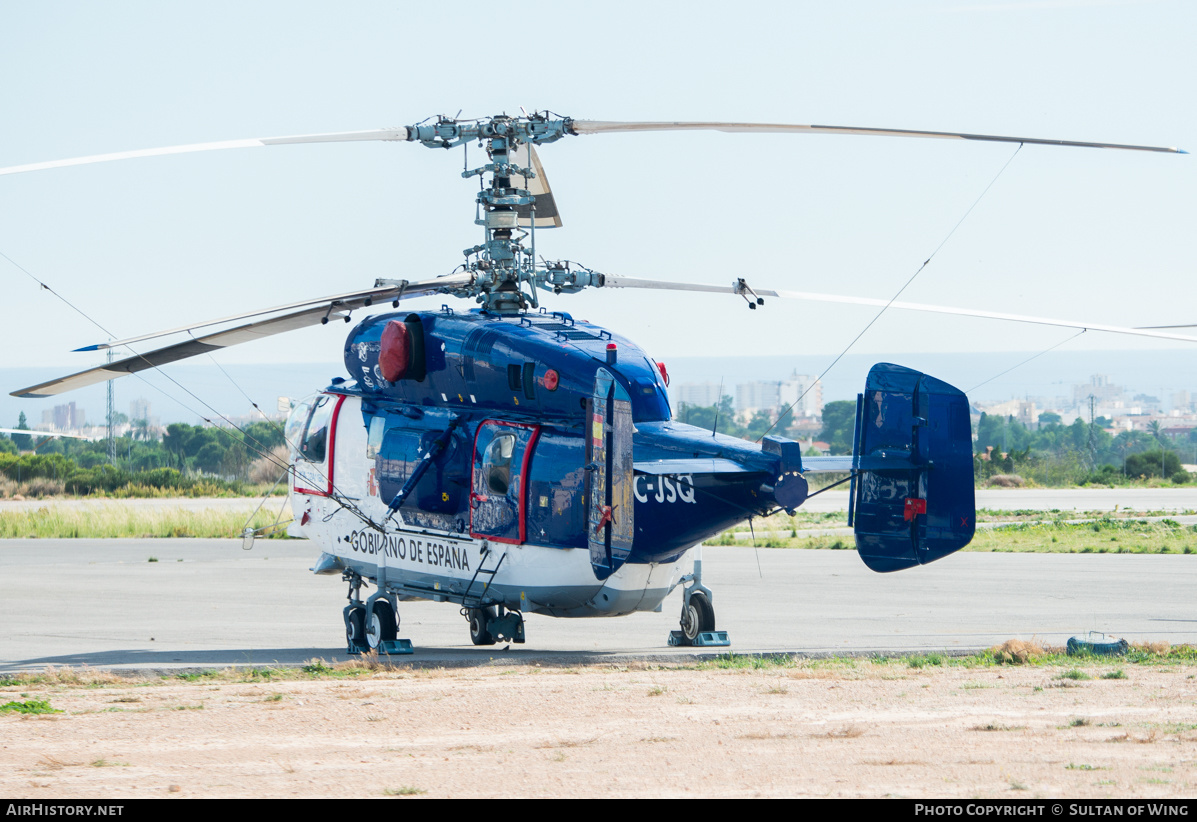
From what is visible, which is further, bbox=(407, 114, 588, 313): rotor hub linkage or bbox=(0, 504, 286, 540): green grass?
bbox=(0, 504, 286, 540): green grass

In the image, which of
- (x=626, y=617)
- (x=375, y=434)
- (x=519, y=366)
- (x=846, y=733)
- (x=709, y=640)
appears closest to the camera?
(x=846, y=733)

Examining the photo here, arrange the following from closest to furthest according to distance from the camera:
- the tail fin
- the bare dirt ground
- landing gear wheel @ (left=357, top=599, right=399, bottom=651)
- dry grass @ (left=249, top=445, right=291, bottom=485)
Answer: the bare dirt ground
the tail fin
landing gear wheel @ (left=357, top=599, right=399, bottom=651)
dry grass @ (left=249, top=445, right=291, bottom=485)

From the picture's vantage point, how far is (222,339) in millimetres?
15594

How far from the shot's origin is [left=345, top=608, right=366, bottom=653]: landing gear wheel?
16391mm

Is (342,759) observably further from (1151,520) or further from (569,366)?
(1151,520)

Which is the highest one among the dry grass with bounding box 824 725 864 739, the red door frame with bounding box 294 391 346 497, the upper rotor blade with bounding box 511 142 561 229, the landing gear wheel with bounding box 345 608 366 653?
the upper rotor blade with bounding box 511 142 561 229

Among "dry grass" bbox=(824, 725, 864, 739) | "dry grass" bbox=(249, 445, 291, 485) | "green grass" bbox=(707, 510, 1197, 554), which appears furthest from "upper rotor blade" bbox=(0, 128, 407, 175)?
"dry grass" bbox=(249, 445, 291, 485)

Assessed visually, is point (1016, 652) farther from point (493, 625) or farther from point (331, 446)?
point (331, 446)

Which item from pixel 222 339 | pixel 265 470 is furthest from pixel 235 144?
pixel 265 470

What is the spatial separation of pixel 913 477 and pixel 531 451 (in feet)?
14.0

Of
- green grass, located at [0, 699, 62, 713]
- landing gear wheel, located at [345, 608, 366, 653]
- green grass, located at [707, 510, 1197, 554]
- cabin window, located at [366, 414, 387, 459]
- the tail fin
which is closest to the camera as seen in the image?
green grass, located at [0, 699, 62, 713]

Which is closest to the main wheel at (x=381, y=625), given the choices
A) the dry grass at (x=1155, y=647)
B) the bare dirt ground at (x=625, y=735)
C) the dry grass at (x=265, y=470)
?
the bare dirt ground at (x=625, y=735)

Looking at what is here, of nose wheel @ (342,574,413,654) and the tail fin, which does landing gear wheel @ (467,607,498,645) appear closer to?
nose wheel @ (342,574,413,654)

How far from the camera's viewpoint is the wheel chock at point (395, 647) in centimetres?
1583
